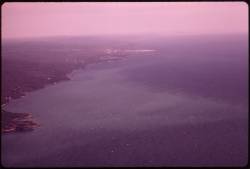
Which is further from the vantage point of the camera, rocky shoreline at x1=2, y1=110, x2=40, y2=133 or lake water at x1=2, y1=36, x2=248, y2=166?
rocky shoreline at x1=2, y1=110, x2=40, y2=133

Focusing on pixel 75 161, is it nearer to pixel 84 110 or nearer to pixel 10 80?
pixel 84 110

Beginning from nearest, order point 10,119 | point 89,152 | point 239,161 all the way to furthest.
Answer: point 239,161 → point 89,152 → point 10,119

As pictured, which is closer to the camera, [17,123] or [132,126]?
[132,126]

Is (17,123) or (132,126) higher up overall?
(17,123)

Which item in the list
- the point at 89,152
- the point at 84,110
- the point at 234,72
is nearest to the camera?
the point at 89,152

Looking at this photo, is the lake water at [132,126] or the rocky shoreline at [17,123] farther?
the rocky shoreline at [17,123]

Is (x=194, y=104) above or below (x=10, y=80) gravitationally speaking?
below

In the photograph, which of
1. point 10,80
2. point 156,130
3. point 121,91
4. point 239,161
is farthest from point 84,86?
point 239,161

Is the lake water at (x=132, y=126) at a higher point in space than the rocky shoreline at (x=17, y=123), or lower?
lower
